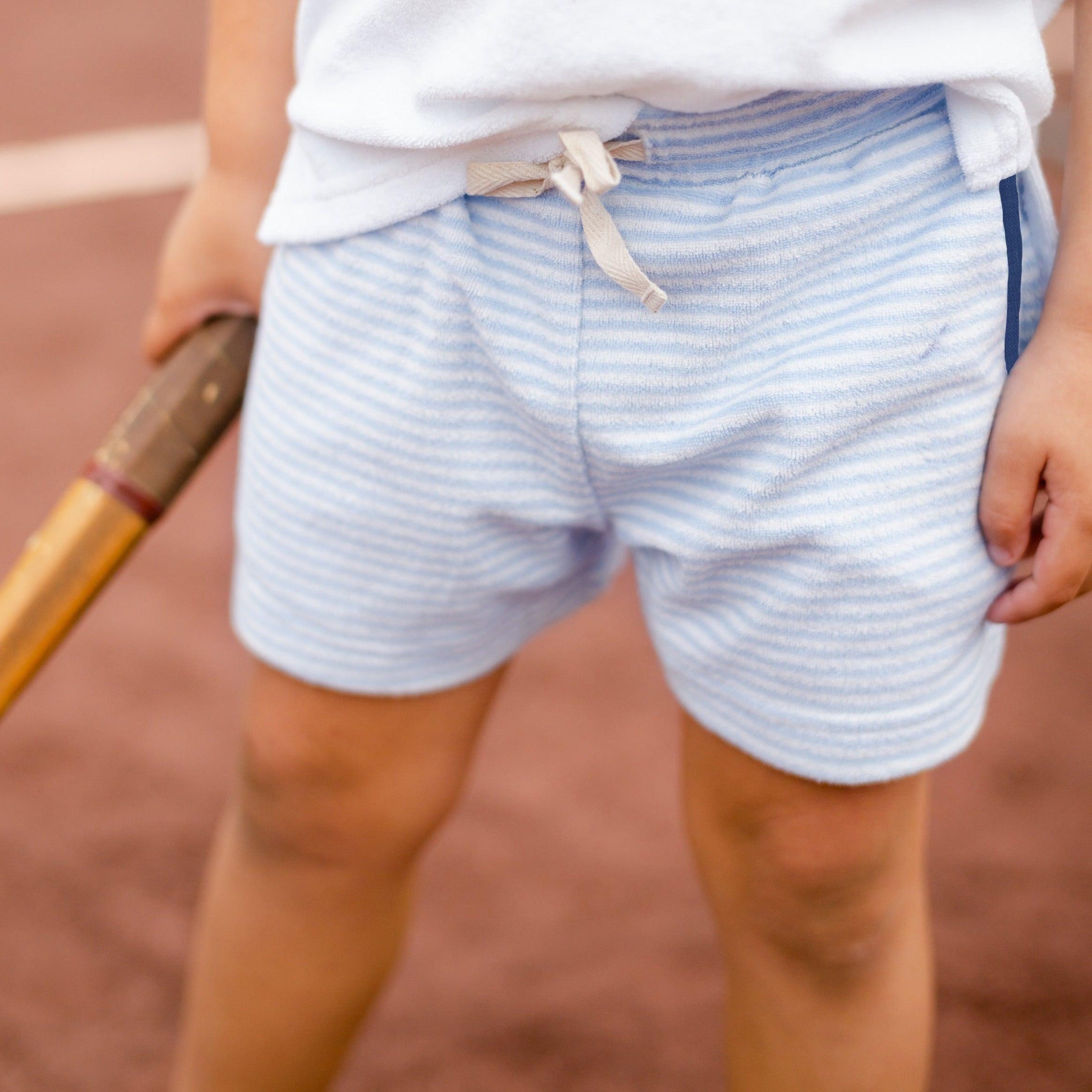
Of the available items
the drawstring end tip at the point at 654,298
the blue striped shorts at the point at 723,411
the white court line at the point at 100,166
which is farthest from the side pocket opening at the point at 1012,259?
the white court line at the point at 100,166

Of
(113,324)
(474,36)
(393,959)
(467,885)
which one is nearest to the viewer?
(474,36)

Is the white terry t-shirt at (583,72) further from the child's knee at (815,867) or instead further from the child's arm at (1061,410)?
the child's knee at (815,867)

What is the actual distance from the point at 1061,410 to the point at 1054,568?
67 millimetres

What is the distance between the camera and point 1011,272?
526 mm

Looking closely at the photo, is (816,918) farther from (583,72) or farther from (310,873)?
(583,72)

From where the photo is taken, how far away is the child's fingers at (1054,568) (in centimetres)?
54

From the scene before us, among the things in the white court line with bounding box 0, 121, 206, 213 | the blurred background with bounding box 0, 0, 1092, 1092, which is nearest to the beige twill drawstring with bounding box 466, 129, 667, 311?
the blurred background with bounding box 0, 0, 1092, 1092

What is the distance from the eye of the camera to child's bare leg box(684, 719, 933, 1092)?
593mm

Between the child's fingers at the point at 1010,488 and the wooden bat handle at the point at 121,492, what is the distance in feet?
1.30

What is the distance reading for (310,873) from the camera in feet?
2.32

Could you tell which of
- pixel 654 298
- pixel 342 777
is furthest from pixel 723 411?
pixel 342 777

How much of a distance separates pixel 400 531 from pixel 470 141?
0.17m

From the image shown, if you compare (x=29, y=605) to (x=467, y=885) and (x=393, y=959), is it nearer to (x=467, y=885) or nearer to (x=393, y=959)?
(x=393, y=959)

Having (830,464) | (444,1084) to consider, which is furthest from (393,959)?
(830,464)
